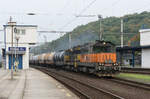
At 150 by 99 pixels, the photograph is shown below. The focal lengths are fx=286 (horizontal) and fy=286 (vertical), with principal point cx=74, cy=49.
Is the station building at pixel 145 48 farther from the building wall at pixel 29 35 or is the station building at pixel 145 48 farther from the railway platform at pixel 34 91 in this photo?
the railway platform at pixel 34 91

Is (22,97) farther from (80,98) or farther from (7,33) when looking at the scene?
(7,33)

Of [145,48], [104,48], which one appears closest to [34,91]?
[104,48]

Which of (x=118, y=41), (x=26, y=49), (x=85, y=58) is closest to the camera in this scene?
(x=85, y=58)

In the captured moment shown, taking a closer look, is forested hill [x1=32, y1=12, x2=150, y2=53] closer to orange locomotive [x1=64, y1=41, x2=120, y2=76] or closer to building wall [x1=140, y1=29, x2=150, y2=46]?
building wall [x1=140, y1=29, x2=150, y2=46]

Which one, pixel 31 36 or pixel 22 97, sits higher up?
pixel 31 36

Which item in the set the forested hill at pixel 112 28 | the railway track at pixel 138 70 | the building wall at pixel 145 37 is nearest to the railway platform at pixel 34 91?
the railway track at pixel 138 70

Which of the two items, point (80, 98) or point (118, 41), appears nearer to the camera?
point (80, 98)

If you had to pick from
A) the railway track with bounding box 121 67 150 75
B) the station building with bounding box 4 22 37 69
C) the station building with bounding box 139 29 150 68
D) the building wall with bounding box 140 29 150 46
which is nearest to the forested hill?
the station building with bounding box 4 22 37 69

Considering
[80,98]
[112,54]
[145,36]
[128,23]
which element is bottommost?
[80,98]

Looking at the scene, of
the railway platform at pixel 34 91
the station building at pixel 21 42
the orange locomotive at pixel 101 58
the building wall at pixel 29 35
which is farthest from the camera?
the building wall at pixel 29 35

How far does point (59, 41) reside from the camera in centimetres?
9100

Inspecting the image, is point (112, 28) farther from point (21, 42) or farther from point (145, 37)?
point (21, 42)

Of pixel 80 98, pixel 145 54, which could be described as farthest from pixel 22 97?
pixel 145 54

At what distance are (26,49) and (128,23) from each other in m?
37.8
